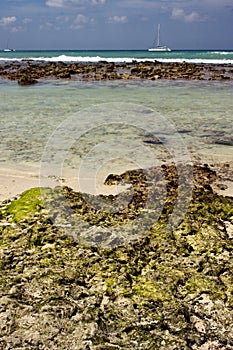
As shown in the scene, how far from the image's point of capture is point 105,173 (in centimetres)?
582

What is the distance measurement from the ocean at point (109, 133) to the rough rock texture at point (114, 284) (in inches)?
87.5

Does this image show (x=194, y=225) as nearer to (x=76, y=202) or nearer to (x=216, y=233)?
(x=216, y=233)

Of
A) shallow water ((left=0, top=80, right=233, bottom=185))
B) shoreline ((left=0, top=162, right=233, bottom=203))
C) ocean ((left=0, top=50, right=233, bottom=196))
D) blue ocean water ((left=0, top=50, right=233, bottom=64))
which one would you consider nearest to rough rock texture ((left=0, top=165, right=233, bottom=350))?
shoreline ((left=0, top=162, right=233, bottom=203))

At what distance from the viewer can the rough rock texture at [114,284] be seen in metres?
2.28

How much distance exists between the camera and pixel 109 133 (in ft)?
27.8

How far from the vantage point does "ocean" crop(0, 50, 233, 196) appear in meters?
6.44

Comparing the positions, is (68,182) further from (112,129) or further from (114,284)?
(112,129)

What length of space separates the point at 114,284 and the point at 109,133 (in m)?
6.05

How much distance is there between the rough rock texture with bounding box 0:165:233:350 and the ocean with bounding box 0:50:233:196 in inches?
87.5

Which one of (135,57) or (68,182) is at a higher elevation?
(135,57)

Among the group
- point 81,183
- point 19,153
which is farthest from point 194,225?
point 19,153

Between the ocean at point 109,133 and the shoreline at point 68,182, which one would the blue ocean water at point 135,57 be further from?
the shoreline at point 68,182

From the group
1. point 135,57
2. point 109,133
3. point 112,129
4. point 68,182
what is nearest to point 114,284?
point 68,182

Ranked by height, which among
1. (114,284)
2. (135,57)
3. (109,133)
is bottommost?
(114,284)
